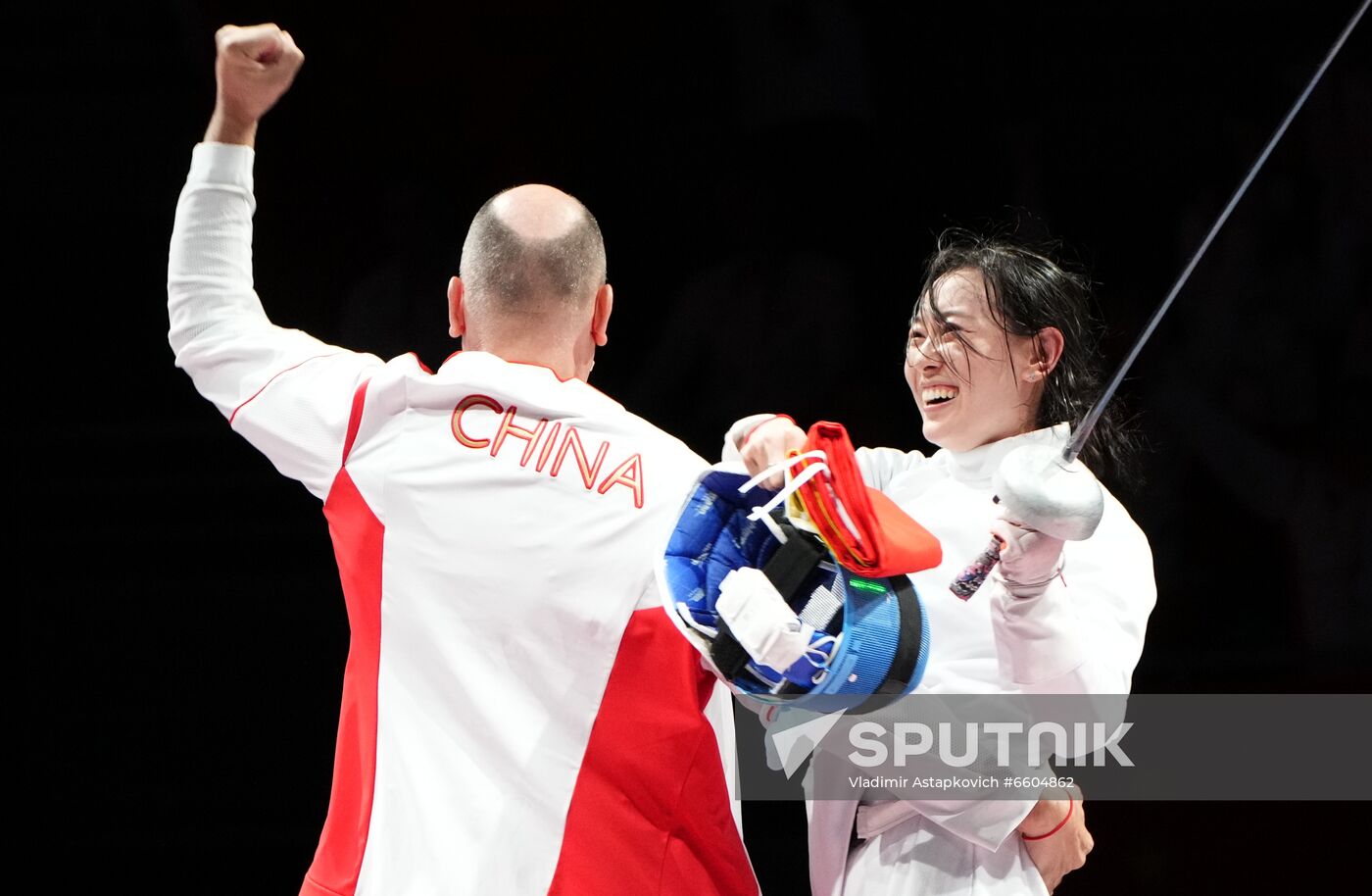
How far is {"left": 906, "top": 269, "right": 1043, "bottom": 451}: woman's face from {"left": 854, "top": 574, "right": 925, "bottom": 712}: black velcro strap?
1.47 feet

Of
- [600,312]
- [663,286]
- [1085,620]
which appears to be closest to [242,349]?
[600,312]

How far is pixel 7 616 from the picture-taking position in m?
2.51

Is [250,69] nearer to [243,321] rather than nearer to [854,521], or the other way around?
[243,321]

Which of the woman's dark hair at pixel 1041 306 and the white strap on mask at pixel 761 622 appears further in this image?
the woman's dark hair at pixel 1041 306

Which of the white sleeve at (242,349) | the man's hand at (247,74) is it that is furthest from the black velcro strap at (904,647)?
the man's hand at (247,74)

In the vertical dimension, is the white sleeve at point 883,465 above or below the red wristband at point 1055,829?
above

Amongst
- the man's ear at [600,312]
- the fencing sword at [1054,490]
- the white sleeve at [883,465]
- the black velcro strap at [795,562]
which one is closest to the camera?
the fencing sword at [1054,490]

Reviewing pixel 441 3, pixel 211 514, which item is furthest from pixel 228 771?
pixel 441 3

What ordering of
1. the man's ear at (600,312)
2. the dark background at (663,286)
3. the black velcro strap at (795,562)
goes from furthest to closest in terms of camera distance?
the dark background at (663,286) → the man's ear at (600,312) → the black velcro strap at (795,562)

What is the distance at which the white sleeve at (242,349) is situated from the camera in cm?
152

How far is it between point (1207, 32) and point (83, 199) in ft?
6.63

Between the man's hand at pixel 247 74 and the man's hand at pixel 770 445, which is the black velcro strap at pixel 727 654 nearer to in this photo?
the man's hand at pixel 770 445

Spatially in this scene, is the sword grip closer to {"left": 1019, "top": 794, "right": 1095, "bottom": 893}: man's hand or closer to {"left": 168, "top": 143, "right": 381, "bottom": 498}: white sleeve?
{"left": 1019, "top": 794, "right": 1095, "bottom": 893}: man's hand

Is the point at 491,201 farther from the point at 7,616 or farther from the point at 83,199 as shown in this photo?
the point at 7,616
